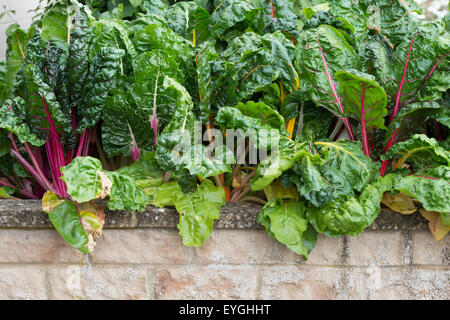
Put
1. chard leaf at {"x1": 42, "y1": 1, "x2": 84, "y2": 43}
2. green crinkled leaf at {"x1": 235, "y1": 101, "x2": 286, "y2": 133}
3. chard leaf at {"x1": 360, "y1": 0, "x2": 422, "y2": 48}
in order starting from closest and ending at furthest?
1. green crinkled leaf at {"x1": 235, "y1": 101, "x2": 286, "y2": 133}
2. chard leaf at {"x1": 42, "y1": 1, "x2": 84, "y2": 43}
3. chard leaf at {"x1": 360, "y1": 0, "x2": 422, "y2": 48}

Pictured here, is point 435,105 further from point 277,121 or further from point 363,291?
point 363,291

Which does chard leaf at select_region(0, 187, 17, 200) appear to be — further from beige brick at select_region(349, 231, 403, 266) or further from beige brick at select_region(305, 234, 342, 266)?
beige brick at select_region(349, 231, 403, 266)

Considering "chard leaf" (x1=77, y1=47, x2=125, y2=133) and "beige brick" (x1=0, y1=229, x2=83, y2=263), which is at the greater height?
"chard leaf" (x1=77, y1=47, x2=125, y2=133)

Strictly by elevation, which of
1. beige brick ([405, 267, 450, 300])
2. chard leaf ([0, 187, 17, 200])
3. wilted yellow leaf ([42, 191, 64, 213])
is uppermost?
Result: wilted yellow leaf ([42, 191, 64, 213])

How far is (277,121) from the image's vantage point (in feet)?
4.78

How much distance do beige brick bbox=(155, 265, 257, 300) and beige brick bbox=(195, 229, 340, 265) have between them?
4cm

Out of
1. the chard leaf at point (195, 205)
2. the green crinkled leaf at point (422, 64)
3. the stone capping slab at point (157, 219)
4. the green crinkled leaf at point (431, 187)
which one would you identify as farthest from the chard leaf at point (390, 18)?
the chard leaf at point (195, 205)

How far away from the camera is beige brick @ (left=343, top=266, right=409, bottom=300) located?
1.49 meters

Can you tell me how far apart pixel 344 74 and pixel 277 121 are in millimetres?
287

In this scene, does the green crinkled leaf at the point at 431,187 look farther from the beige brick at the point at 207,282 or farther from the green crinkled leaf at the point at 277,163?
the beige brick at the point at 207,282

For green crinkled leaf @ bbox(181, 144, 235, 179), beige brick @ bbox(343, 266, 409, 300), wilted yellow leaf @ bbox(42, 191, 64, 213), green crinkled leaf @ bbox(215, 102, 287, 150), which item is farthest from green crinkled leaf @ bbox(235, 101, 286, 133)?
wilted yellow leaf @ bbox(42, 191, 64, 213)

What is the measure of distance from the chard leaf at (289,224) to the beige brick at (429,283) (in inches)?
17.5

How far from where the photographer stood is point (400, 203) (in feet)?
4.67

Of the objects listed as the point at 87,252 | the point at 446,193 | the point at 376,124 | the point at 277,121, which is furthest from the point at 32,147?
the point at 446,193
